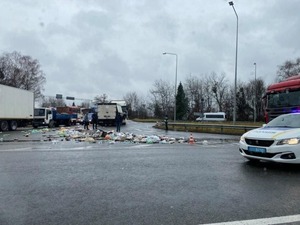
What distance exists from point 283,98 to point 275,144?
28.5 ft

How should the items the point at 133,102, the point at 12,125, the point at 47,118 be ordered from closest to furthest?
the point at 12,125 → the point at 47,118 → the point at 133,102

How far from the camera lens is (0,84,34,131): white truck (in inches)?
1120

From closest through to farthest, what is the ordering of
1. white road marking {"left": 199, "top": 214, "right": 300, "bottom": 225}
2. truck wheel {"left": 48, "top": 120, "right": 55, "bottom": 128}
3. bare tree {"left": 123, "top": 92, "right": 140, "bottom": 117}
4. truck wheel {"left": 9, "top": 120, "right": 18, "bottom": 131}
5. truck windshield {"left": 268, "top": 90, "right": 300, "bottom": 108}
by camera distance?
white road marking {"left": 199, "top": 214, "right": 300, "bottom": 225} < truck windshield {"left": 268, "top": 90, "right": 300, "bottom": 108} < truck wheel {"left": 9, "top": 120, "right": 18, "bottom": 131} < truck wheel {"left": 48, "top": 120, "right": 55, "bottom": 128} < bare tree {"left": 123, "top": 92, "right": 140, "bottom": 117}

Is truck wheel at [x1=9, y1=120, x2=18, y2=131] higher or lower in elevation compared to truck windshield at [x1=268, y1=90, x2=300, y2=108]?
lower

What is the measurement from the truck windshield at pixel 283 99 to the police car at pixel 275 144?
6707mm

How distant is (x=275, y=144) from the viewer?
27.6 ft

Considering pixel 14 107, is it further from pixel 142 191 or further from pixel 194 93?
pixel 194 93

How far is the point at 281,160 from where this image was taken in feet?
27.2

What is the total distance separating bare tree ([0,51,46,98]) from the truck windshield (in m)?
64.3

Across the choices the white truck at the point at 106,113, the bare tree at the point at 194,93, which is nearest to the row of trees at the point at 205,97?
the bare tree at the point at 194,93

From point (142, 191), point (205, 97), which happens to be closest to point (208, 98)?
point (205, 97)

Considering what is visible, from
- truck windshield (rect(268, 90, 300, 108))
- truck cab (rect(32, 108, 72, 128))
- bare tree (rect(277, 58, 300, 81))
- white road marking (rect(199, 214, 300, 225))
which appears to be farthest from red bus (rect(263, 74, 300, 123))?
bare tree (rect(277, 58, 300, 81))

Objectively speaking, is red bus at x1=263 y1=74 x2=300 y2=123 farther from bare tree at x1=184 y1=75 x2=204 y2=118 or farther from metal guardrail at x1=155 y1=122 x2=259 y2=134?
bare tree at x1=184 y1=75 x2=204 y2=118

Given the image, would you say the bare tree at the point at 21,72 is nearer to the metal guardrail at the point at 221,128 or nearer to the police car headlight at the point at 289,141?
the metal guardrail at the point at 221,128
